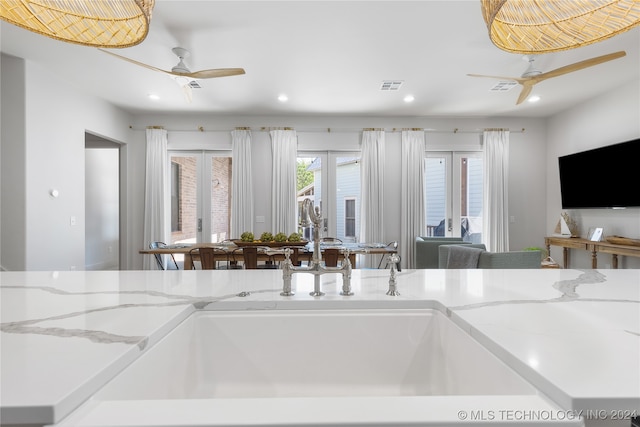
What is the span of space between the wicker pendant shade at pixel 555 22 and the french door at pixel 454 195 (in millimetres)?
4538

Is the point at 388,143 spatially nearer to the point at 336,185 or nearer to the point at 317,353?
the point at 336,185

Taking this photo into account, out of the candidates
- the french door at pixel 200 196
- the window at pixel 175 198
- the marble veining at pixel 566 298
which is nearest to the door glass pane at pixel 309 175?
the french door at pixel 200 196

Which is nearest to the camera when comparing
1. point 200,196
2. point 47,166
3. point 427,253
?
point 47,166

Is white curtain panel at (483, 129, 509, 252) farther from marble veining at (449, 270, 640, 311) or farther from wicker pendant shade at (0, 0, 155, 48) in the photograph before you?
wicker pendant shade at (0, 0, 155, 48)

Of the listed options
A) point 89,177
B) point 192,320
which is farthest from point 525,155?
point 89,177

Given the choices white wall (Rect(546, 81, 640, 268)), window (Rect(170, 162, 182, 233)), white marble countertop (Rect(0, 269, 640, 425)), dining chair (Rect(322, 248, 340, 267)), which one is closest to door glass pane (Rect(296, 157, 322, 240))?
window (Rect(170, 162, 182, 233))

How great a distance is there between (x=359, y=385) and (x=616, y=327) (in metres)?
0.63

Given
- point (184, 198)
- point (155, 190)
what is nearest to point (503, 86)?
point (184, 198)

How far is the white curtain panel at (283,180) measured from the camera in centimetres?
537

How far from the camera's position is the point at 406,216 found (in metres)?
5.41

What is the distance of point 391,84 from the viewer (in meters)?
4.12

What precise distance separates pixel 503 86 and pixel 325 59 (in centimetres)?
242

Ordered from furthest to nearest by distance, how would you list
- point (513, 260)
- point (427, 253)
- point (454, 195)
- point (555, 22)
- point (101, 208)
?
point (101, 208) < point (454, 195) < point (427, 253) < point (513, 260) < point (555, 22)

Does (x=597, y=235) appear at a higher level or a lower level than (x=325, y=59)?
lower
